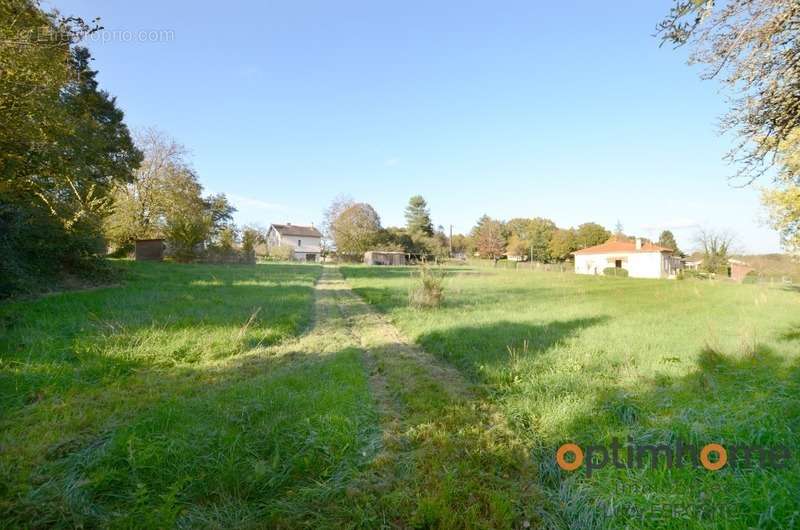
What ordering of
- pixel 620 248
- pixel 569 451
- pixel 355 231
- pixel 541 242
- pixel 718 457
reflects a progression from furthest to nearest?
pixel 541 242 → pixel 355 231 → pixel 620 248 → pixel 569 451 → pixel 718 457

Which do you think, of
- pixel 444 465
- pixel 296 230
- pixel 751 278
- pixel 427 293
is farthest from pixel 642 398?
pixel 296 230

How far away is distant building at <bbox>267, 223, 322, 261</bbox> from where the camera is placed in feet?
224

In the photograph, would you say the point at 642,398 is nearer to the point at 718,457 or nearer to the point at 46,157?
the point at 718,457

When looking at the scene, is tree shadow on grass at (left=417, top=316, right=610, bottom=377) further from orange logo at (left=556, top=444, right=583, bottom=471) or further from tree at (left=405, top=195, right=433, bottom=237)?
tree at (left=405, top=195, right=433, bottom=237)

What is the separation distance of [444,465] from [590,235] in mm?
70788

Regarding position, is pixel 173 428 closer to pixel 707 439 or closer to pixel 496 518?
pixel 496 518

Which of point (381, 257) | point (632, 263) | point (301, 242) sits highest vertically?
point (301, 242)

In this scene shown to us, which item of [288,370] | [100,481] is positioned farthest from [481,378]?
[100,481]

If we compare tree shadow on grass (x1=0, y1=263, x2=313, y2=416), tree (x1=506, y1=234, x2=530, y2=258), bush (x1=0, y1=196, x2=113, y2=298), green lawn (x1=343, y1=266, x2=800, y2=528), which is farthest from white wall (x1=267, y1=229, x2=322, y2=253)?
green lawn (x1=343, y1=266, x2=800, y2=528)

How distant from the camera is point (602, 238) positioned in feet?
214

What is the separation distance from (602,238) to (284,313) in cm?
7085

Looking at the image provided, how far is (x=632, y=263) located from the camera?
4559 cm

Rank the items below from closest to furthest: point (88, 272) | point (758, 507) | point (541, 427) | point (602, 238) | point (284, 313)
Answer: point (758, 507) < point (541, 427) < point (284, 313) < point (88, 272) < point (602, 238)

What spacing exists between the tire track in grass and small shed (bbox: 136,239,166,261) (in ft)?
105
